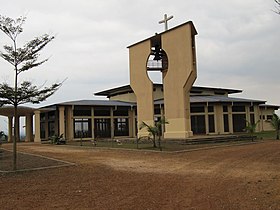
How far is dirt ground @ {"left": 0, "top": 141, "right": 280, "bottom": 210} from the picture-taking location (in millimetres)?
6889

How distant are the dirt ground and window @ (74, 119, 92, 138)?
83.1 ft

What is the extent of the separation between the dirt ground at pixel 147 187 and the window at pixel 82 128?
2532cm

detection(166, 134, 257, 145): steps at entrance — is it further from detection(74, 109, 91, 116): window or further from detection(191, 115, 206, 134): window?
detection(74, 109, 91, 116): window

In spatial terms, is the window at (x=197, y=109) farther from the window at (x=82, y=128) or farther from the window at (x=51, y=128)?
the window at (x=51, y=128)

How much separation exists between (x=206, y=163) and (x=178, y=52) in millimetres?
15174

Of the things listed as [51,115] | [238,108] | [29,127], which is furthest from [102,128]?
[238,108]

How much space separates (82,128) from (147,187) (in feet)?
99.3

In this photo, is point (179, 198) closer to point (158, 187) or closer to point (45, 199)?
point (158, 187)

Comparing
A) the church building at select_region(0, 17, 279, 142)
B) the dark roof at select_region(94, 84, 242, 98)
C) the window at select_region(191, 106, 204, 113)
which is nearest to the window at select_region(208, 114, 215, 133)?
the church building at select_region(0, 17, 279, 142)

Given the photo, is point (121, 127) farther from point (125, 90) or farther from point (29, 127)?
point (29, 127)

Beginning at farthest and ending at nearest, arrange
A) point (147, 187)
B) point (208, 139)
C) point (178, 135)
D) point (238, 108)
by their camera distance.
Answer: point (238, 108) < point (178, 135) < point (208, 139) < point (147, 187)

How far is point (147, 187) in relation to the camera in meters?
8.62

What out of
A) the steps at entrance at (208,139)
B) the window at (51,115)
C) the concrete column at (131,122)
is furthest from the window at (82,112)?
the steps at entrance at (208,139)

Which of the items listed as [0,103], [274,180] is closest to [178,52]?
[0,103]
